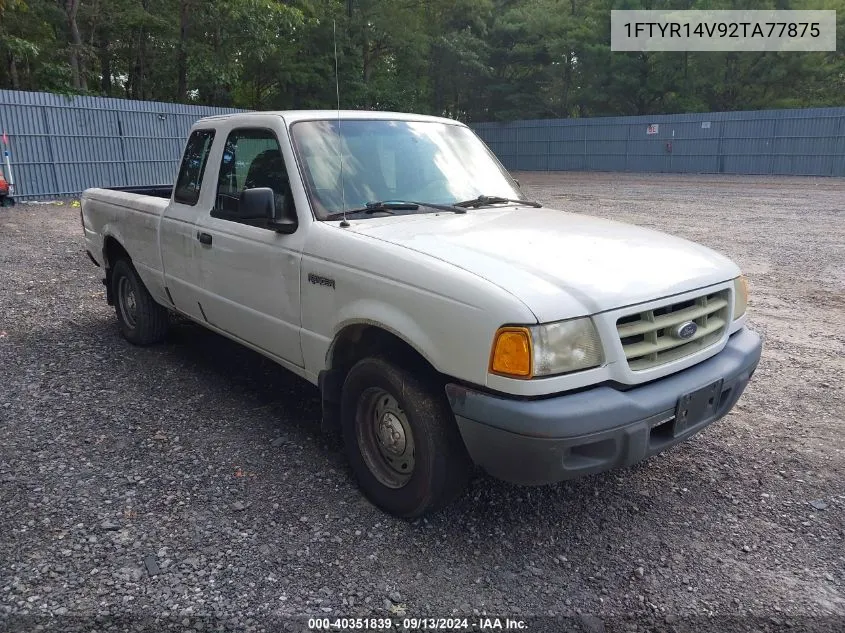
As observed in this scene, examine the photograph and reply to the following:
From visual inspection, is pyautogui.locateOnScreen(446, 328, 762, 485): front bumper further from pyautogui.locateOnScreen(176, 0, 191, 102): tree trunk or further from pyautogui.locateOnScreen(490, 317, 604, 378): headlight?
pyautogui.locateOnScreen(176, 0, 191, 102): tree trunk

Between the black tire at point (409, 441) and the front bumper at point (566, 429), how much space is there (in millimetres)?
176

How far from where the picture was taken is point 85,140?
18.6 meters

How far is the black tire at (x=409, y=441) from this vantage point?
299cm

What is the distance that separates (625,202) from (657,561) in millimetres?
16148

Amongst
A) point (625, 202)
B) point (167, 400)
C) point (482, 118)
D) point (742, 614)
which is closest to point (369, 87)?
point (482, 118)

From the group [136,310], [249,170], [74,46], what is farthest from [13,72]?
[249,170]

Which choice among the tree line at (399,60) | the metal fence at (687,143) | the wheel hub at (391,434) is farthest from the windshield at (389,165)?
the metal fence at (687,143)

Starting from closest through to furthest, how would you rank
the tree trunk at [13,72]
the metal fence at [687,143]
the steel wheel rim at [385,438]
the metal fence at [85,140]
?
1. the steel wheel rim at [385,438]
2. the metal fence at [85,140]
3. the tree trunk at [13,72]
4. the metal fence at [687,143]

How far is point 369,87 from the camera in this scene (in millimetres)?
36062

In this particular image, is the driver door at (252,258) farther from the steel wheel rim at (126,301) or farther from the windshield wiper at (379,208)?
the steel wheel rim at (126,301)

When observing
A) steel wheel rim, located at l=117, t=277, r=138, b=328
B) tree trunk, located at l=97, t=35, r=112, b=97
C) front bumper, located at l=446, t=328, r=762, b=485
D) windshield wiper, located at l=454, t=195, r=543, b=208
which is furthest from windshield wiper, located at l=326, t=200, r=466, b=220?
tree trunk, located at l=97, t=35, r=112, b=97

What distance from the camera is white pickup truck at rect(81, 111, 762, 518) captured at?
2713mm

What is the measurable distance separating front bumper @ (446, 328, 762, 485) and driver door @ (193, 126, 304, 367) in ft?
4.25

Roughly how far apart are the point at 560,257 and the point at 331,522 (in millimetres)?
1640
